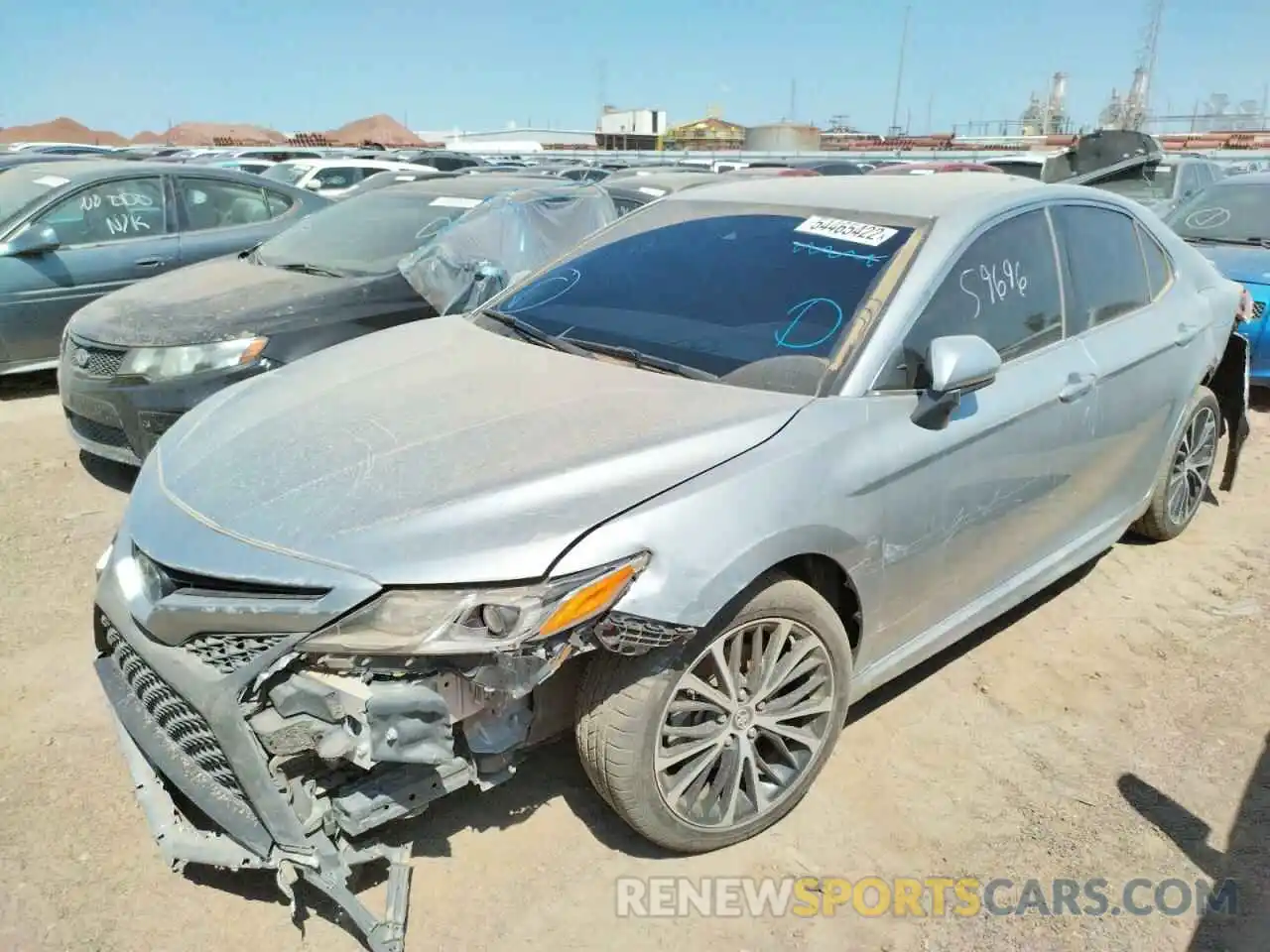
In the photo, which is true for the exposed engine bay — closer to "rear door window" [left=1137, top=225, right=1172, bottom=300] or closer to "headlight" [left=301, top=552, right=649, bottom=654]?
"headlight" [left=301, top=552, right=649, bottom=654]

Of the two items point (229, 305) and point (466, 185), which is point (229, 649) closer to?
point (229, 305)

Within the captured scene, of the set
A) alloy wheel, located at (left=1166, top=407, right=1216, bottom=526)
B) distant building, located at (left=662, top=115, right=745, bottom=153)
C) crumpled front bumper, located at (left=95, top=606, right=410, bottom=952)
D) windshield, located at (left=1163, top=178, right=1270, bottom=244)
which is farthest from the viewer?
distant building, located at (left=662, top=115, right=745, bottom=153)

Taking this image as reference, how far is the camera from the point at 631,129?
49.8 metres

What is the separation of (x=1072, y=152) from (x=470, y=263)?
34.8 feet

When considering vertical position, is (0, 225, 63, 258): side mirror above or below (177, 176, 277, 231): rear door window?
below

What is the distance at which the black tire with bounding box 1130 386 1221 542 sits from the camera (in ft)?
13.6

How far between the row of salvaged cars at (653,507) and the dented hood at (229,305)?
1.64m

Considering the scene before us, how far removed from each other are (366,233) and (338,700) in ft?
14.5

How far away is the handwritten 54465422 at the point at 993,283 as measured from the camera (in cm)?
303

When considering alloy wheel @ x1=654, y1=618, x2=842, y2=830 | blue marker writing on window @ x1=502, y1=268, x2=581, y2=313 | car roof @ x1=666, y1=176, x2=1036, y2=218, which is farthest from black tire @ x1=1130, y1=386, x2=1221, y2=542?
blue marker writing on window @ x1=502, y1=268, x2=581, y2=313

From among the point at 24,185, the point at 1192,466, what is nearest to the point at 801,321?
the point at 1192,466

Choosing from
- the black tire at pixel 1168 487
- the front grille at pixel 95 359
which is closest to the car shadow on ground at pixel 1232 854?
the black tire at pixel 1168 487

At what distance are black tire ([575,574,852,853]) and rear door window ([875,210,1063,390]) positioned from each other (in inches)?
27.7

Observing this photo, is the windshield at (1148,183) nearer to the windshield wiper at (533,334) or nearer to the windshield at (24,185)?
the windshield wiper at (533,334)
